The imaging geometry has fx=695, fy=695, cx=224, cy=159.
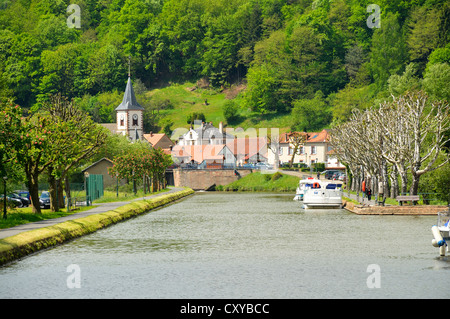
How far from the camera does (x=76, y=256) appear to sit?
30484 mm

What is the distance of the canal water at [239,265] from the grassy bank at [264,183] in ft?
264

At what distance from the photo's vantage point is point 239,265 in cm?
2736

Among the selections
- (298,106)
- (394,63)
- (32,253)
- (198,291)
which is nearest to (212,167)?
(298,106)

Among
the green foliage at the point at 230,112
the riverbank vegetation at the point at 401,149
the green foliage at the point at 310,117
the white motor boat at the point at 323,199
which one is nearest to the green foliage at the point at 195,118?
the green foliage at the point at 230,112

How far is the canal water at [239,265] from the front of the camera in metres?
22.2

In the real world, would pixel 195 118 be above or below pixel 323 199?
above

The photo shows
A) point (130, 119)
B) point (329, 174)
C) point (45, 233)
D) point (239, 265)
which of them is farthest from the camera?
point (130, 119)

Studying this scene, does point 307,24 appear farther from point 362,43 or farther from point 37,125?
point 37,125

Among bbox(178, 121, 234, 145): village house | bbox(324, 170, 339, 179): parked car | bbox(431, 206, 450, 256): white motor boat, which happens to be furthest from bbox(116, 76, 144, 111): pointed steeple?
bbox(431, 206, 450, 256): white motor boat

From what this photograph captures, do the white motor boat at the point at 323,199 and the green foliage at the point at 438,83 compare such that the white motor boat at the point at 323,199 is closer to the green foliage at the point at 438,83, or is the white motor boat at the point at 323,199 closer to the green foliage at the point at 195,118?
the green foliage at the point at 438,83

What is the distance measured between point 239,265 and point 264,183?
102617 mm

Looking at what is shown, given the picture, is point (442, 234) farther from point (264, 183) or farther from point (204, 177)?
point (204, 177)

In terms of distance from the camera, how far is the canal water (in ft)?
73.0

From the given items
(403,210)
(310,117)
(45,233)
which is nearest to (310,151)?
(310,117)
